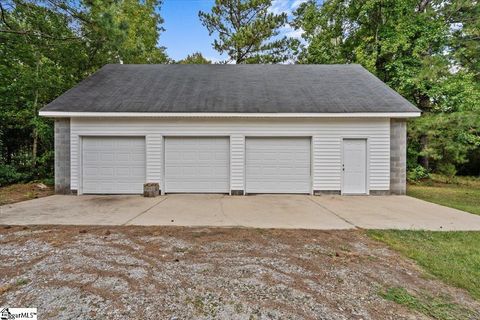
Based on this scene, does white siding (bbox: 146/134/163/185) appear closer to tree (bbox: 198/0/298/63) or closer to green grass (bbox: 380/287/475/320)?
green grass (bbox: 380/287/475/320)

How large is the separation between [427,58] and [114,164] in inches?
499

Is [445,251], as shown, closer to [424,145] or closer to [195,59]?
[424,145]

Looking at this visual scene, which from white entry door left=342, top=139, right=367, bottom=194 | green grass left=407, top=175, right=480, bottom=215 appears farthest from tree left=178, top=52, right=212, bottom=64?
green grass left=407, top=175, right=480, bottom=215

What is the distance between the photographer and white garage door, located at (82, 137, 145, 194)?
788 centimetres

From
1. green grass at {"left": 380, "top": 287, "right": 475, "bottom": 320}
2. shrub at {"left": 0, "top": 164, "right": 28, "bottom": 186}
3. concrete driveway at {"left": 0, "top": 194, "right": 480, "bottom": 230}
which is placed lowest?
green grass at {"left": 380, "top": 287, "right": 475, "bottom": 320}

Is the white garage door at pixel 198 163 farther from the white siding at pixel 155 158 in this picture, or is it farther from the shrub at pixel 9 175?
the shrub at pixel 9 175

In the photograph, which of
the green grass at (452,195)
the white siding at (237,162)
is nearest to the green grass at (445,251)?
the green grass at (452,195)

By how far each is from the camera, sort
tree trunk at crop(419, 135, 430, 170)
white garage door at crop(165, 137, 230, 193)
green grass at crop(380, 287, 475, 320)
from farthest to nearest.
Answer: tree trunk at crop(419, 135, 430, 170), white garage door at crop(165, 137, 230, 193), green grass at crop(380, 287, 475, 320)

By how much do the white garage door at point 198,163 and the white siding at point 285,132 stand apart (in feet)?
0.78

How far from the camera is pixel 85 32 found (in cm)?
819

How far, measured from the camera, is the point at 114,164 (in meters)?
7.92

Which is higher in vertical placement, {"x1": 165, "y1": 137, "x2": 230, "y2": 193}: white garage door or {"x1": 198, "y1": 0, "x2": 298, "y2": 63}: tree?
{"x1": 198, "y1": 0, "x2": 298, "y2": 63}: tree

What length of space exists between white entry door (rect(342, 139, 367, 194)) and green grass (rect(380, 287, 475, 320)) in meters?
5.70

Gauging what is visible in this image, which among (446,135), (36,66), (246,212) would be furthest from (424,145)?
(36,66)
